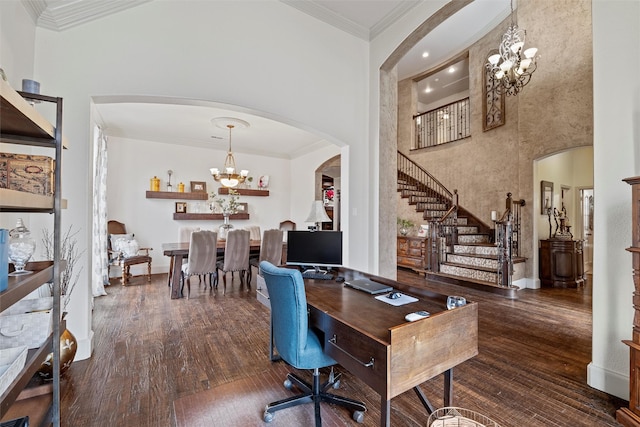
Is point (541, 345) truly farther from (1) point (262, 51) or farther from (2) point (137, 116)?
(2) point (137, 116)

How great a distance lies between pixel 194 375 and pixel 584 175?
334 inches

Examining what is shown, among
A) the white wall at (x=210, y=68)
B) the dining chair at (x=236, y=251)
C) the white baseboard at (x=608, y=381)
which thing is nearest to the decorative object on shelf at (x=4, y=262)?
the white wall at (x=210, y=68)

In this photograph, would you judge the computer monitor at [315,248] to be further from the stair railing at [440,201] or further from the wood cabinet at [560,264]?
the wood cabinet at [560,264]

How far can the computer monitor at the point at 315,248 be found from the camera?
8.35 feet

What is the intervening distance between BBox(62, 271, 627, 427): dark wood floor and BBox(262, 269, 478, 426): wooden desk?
1.96ft

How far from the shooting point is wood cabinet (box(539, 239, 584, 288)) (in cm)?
515

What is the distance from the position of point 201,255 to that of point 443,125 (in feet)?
24.2

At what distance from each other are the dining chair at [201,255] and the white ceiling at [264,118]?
1.98m

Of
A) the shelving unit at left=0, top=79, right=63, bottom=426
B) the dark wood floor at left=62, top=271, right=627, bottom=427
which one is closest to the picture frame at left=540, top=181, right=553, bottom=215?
the dark wood floor at left=62, top=271, right=627, bottom=427

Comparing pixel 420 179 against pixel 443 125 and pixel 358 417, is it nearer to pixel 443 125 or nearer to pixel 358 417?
pixel 443 125

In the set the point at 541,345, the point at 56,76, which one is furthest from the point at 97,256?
the point at 541,345

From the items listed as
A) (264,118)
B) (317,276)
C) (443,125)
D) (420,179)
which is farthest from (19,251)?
(443,125)

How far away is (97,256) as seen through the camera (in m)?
4.65

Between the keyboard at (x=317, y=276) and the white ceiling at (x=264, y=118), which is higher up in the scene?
the white ceiling at (x=264, y=118)
